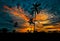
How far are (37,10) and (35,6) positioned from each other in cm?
162

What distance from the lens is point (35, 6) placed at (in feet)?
203
